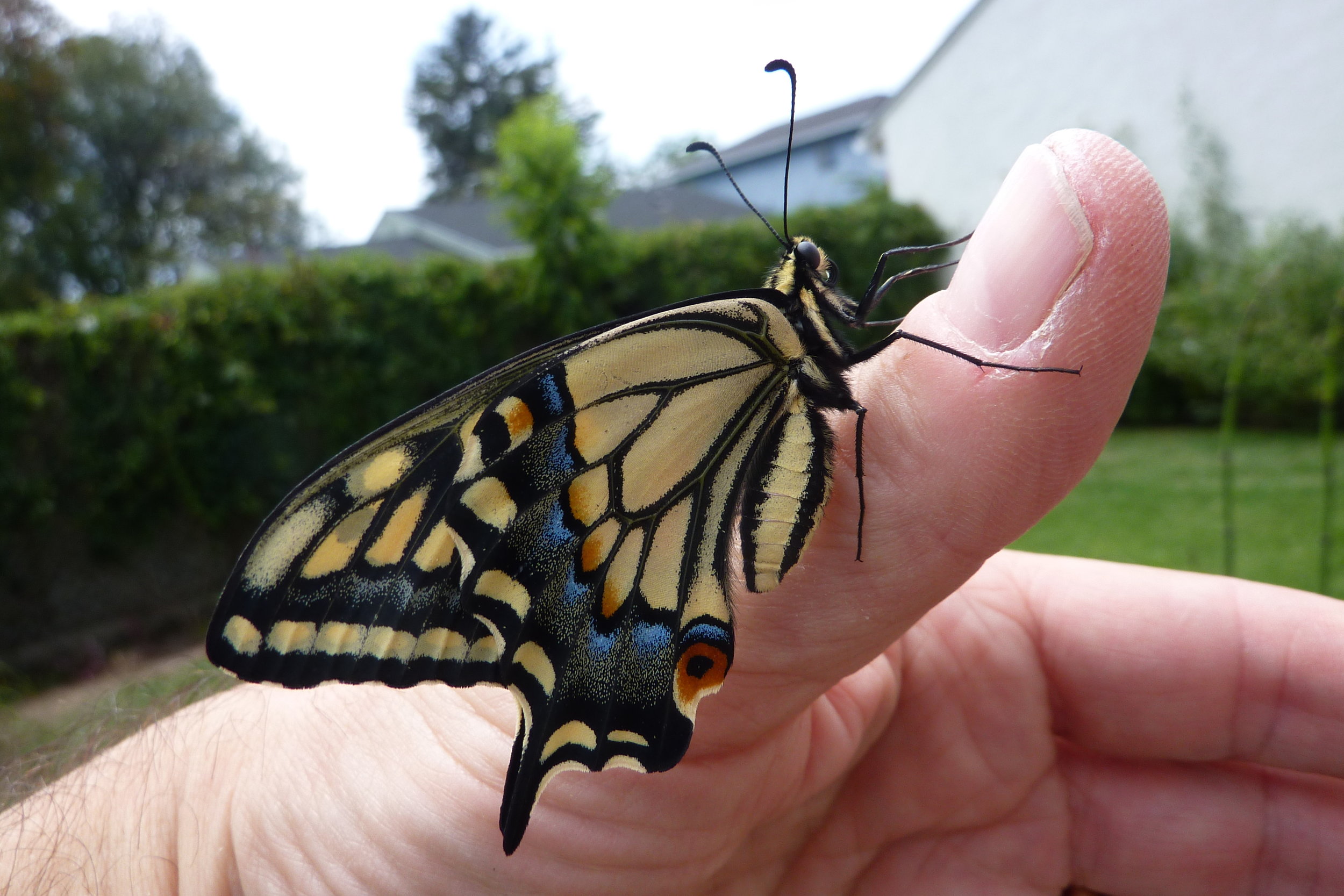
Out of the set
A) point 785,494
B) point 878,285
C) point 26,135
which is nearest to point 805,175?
point 26,135

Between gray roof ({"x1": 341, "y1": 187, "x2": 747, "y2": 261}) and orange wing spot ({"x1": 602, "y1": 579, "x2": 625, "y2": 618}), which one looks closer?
orange wing spot ({"x1": 602, "y1": 579, "x2": 625, "y2": 618})

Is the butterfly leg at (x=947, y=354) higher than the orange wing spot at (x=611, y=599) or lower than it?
higher

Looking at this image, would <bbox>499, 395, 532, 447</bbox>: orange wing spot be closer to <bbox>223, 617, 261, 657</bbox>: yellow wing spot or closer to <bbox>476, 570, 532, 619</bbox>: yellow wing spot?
<bbox>476, 570, 532, 619</bbox>: yellow wing spot

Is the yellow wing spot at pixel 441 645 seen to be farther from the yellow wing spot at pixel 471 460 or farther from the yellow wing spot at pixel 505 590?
the yellow wing spot at pixel 471 460

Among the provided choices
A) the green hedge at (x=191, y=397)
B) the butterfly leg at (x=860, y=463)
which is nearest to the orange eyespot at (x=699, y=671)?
the butterfly leg at (x=860, y=463)

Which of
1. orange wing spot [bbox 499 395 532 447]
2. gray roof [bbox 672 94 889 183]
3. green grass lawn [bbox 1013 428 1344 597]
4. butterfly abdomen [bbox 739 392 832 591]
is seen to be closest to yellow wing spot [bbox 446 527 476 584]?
orange wing spot [bbox 499 395 532 447]

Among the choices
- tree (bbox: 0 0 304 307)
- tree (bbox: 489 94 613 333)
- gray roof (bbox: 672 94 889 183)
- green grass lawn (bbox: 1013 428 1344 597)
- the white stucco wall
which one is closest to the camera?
green grass lawn (bbox: 1013 428 1344 597)
